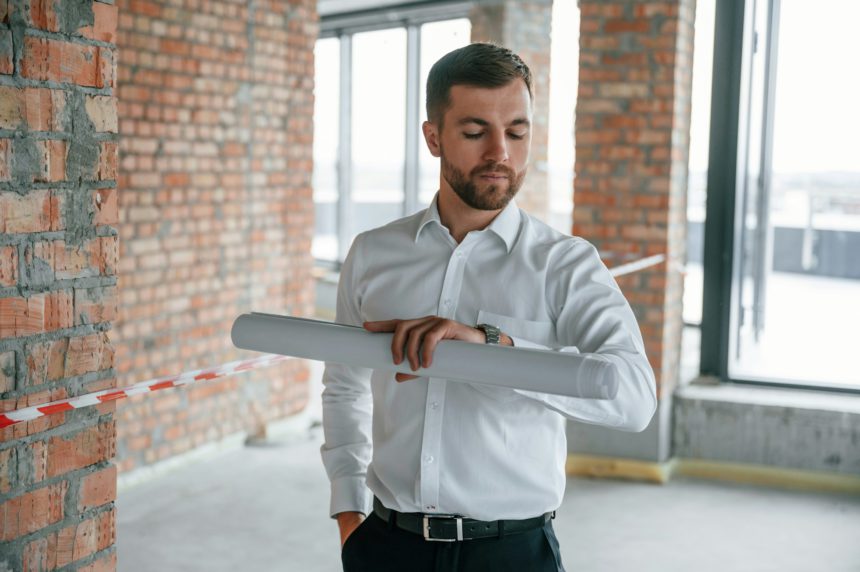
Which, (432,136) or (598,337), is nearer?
(598,337)

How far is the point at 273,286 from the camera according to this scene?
5.33 meters

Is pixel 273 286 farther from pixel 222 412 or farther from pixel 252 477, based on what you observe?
pixel 252 477

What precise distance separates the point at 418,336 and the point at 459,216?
461 mm

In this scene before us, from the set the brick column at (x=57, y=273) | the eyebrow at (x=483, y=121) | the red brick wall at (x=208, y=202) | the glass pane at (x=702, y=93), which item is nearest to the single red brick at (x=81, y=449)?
the brick column at (x=57, y=273)

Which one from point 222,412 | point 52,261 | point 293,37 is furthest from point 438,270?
point 293,37

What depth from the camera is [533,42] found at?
753 cm

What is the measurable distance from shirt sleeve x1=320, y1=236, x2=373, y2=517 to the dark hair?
0.33 metres

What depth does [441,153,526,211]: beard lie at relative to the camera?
147cm

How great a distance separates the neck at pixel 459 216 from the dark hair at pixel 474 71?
140mm

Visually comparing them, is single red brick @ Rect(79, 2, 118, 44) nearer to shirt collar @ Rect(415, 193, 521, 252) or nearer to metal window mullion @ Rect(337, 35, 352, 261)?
shirt collar @ Rect(415, 193, 521, 252)

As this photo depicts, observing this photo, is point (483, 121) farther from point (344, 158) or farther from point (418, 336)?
point (344, 158)

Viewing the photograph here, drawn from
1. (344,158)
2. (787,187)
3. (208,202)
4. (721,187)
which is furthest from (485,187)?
(344,158)

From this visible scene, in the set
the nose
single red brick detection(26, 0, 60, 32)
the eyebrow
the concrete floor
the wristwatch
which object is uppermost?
single red brick detection(26, 0, 60, 32)

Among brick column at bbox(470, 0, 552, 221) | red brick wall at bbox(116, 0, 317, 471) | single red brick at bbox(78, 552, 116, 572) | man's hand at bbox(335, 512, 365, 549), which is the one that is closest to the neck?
man's hand at bbox(335, 512, 365, 549)
